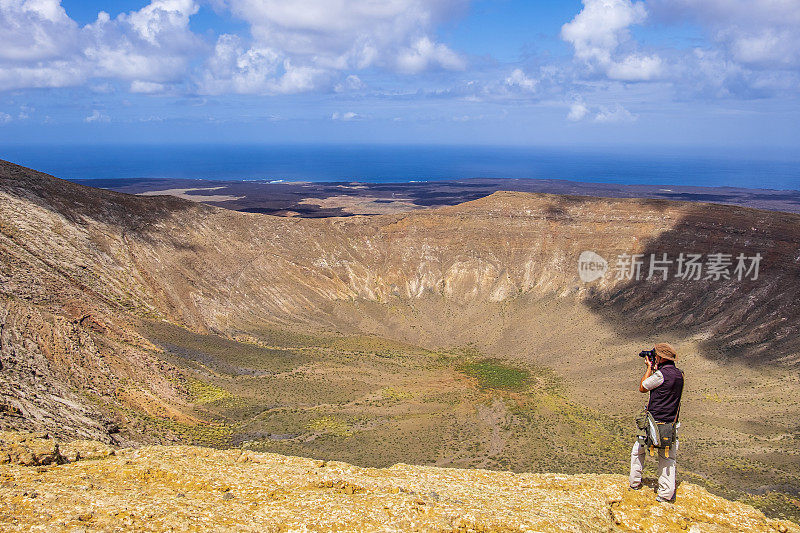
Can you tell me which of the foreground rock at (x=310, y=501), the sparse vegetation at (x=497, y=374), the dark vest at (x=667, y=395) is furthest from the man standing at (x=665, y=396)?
the sparse vegetation at (x=497, y=374)

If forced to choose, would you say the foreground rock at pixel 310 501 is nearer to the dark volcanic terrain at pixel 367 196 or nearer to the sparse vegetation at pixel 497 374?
the sparse vegetation at pixel 497 374

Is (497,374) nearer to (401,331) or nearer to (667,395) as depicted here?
(401,331)

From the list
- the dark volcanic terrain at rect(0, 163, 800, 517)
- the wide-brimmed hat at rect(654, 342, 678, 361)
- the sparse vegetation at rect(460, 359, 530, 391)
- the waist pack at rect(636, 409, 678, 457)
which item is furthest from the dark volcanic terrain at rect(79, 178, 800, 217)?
the waist pack at rect(636, 409, 678, 457)

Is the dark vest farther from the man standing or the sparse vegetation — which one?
the sparse vegetation

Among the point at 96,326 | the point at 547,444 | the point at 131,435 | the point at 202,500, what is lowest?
the point at 547,444

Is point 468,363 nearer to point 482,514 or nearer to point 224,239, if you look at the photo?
point 224,239

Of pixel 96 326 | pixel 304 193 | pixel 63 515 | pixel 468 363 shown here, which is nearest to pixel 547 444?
pixel 468 363
